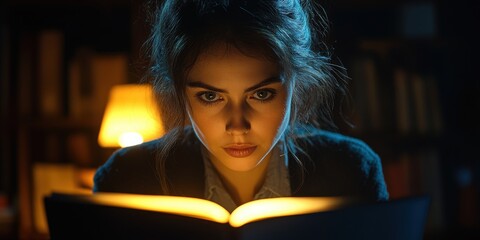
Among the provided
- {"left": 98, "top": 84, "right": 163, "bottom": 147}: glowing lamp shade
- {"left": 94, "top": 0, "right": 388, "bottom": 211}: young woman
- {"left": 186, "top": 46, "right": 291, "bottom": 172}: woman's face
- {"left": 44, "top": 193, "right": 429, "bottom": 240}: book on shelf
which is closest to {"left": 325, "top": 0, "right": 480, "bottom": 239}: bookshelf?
{"left": 98, "top": 84, "right": 163, "bottom": 147}: glowing lamp shade

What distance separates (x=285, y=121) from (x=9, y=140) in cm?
134

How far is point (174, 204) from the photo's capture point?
28.4 inches

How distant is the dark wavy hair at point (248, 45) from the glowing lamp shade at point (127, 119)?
74 cm

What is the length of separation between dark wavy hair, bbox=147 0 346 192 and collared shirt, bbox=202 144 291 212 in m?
0.03

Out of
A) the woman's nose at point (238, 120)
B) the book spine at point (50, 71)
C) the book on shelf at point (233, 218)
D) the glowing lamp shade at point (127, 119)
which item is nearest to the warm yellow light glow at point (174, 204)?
the book on shelf at point (233, 218)

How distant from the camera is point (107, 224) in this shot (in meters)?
0.74

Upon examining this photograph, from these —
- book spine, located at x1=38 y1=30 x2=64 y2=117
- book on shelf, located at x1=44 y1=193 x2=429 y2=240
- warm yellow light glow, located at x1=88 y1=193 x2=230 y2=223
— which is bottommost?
book on shelf, located at x1=44 y1=193 x2=429 y2=240

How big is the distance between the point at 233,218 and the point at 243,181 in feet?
1.08

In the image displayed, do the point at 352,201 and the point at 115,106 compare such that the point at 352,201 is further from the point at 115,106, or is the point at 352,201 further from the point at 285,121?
the point at 115,106

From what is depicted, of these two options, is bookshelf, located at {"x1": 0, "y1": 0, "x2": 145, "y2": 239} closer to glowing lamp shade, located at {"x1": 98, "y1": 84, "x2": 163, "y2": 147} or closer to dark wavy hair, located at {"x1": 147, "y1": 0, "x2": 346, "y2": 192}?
glowing lamp shade, located at {"x1": 98, "y1": 84, "x2": 163, "y2": 147}

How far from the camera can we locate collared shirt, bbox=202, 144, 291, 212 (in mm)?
991

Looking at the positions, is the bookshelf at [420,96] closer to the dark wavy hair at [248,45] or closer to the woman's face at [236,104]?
the dark wavy hair at [248,45]

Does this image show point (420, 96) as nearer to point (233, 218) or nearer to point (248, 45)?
point (248, 45)

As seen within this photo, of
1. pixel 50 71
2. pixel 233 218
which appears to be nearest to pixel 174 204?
pixel 233 218
